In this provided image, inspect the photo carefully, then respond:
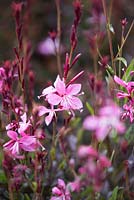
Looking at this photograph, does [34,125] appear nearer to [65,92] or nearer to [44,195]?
[65,92]

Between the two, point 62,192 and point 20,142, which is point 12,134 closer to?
point 20,142

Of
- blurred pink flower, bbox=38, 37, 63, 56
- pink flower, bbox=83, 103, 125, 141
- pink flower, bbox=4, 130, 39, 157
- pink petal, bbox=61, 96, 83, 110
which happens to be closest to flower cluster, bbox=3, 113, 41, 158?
pink flower, bbox=4, 130, 39, 157

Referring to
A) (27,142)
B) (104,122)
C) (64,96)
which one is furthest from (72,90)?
(104,122)

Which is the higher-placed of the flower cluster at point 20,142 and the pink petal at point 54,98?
the pink petal at point 54,98

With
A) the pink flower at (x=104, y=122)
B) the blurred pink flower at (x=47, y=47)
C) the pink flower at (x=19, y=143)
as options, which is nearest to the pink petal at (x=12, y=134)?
the pink flower at (x=19, y=143)

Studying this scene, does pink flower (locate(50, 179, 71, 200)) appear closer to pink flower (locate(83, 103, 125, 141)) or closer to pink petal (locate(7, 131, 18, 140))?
pink petal (locate(7, 131, 18, 140))

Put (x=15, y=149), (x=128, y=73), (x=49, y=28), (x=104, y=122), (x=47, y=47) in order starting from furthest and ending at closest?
(x=49, y=28) → (x=47, y=47) → (x=128, y=73) → (x=15, y=149) → (x=104, y=122)

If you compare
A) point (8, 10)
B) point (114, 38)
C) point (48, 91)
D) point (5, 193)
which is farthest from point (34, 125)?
point (8, 10)

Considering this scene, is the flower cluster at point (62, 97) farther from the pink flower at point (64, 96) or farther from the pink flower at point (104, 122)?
the pink flower at point (104, 122)
